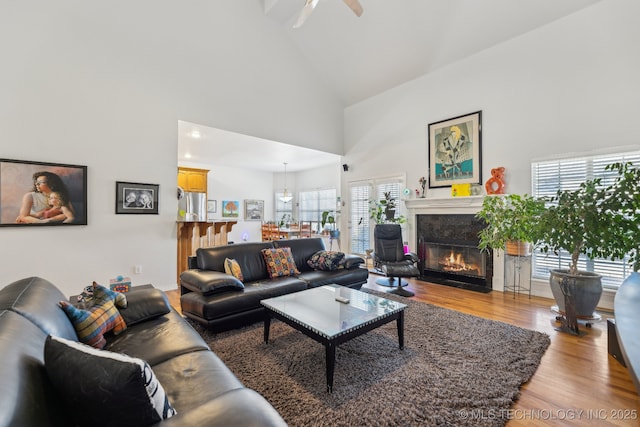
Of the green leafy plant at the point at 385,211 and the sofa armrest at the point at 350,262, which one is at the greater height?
the green leafy plant at the point at 385,211

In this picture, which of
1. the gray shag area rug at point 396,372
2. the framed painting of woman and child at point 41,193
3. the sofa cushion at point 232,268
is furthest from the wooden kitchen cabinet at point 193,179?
the gray shag area rug at point 396,372

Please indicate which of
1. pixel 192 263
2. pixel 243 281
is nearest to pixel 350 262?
pixel 243 281

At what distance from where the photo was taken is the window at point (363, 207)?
6053 millimetres

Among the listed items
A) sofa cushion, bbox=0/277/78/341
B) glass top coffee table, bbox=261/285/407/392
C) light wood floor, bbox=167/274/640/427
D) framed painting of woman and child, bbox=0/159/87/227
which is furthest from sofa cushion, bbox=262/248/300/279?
framed painting of woman and child, bbox=0/159/87/227

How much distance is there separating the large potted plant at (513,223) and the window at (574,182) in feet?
1.04

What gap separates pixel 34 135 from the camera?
11.1ft

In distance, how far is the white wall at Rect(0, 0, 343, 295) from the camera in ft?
11.0

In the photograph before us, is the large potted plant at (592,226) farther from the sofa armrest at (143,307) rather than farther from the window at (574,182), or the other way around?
the sofa armrest at (143,307)

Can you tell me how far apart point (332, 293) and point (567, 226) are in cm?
249

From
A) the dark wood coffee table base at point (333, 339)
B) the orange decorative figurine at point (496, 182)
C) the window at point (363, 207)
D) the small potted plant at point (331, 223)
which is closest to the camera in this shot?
the dark wood coffee table base at point (333, 339)

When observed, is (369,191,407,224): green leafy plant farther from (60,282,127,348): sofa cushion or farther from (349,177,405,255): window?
(60,282,127,348): sofa cushion

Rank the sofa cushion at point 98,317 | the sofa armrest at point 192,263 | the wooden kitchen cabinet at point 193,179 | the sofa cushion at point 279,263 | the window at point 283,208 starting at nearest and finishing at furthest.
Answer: the sofa cushion at point 98,317 → the sofa armrest at point 192,263 → the sofa cushion at point 279,263 → the wooden kitchen cabinet at point 193,179 → the window at point 283,208

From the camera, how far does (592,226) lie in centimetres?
270

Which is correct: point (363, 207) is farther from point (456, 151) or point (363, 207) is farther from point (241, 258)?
point (241, 258)
